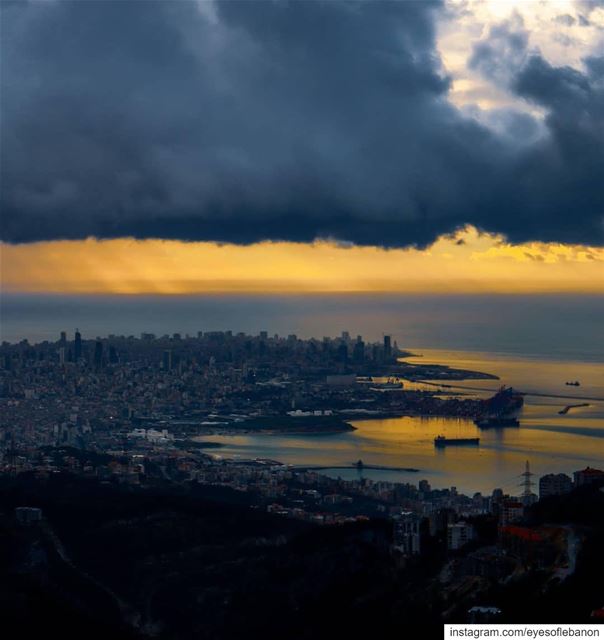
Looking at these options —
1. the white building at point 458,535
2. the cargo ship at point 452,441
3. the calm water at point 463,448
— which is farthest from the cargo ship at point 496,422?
the white building at point 458,535

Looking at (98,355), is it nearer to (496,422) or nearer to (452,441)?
(496,422)

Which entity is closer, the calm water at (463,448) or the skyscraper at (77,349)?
the calm water at (463,448)

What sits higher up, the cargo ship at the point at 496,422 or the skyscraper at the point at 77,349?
the skyscraper at the point at 77,349

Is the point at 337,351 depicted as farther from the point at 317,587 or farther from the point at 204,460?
the point at 317,587

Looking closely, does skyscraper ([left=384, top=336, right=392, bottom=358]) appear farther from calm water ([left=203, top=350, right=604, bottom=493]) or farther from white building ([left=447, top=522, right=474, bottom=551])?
white building ([left=447, top=522, right=474, bottom=551])

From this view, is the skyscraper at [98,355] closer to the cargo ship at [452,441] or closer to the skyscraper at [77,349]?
the skyscraper at [77,349]
